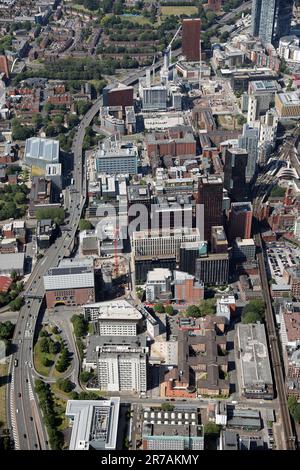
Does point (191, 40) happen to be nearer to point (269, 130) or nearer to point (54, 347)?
point (269, 130)

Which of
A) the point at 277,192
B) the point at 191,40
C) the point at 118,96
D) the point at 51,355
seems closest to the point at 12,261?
the point at 51,355

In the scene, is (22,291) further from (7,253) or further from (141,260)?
(141,260)

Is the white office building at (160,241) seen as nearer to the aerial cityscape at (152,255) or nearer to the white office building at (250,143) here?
the aerial cityscape at (152,255)

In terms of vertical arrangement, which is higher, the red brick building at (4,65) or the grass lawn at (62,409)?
the red brick building at (4,65)

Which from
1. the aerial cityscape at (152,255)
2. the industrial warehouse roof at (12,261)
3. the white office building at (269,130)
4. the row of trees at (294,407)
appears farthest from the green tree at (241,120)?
the row of trees at (294,407)

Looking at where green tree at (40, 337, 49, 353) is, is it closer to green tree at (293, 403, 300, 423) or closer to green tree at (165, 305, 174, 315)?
green tree at (165, 305, 174, 315)
